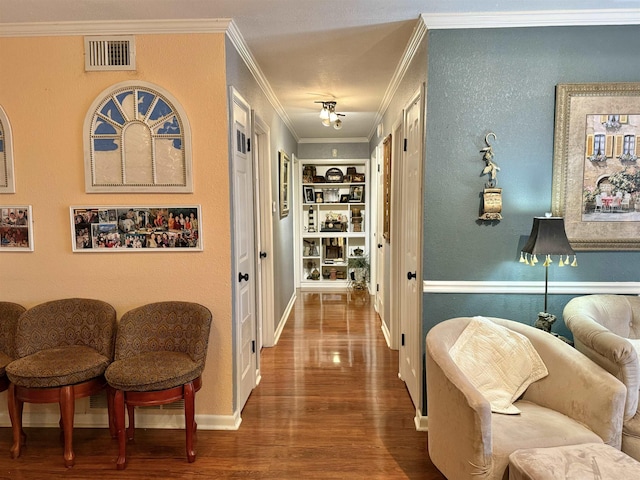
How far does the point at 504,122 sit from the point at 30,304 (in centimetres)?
311

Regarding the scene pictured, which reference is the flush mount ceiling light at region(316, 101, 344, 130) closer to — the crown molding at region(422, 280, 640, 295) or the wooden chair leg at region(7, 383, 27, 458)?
the crown molding at region(422, 280, 640, 295)

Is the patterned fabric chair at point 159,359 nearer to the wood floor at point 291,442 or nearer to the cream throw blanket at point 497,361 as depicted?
the wood floor at point 291,442

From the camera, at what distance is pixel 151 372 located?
2246mm

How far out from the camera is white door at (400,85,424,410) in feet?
8.77

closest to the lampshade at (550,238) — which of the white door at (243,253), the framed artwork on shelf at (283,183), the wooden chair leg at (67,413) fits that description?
the white door at (243,253)

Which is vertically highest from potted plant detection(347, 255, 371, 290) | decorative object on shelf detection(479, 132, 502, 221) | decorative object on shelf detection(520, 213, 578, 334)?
decorative object on shelf detection(479, 132, 502, 221)

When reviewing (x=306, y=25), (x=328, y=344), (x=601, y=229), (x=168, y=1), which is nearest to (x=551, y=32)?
(x=601, y=229)

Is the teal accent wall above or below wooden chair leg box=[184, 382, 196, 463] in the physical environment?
above

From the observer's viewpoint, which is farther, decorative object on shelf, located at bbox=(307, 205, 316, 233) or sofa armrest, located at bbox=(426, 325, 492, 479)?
decorative object on shelf, located at bbox=(307, 205, 316, 233)

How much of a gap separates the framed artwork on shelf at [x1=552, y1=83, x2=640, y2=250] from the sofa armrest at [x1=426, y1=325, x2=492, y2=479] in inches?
48.5

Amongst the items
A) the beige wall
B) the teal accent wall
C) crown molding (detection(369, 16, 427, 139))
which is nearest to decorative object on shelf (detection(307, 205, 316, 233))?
crown molding (detection(369, 16, 427, 139))

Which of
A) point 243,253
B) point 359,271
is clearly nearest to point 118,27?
point 243,253

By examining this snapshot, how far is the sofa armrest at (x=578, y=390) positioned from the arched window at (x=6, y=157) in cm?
313

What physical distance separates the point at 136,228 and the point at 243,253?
0.71 meters
